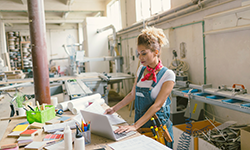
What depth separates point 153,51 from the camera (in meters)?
1.61

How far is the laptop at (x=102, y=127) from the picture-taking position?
1.23 m

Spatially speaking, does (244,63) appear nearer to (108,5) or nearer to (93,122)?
(93,122)

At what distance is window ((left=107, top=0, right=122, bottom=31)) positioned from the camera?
7195 millimetres

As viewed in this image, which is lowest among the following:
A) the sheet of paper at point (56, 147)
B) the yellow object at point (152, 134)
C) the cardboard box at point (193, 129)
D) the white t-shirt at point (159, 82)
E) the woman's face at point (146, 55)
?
the cardboard box at point (193, 129)

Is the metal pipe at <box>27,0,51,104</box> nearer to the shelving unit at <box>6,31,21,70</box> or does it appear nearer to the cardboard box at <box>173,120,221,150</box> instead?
the cardboard box at <box>173,120,221,150</box>

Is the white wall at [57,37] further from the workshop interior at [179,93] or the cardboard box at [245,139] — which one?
the cardboard box at [245,139]

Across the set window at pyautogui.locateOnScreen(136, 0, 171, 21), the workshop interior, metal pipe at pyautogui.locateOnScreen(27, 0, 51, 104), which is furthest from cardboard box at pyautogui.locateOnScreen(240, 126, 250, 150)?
window at pyautogui.locateOnScreen(136, 0, 171, 21)

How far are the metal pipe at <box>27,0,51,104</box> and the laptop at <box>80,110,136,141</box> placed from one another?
1122 mm

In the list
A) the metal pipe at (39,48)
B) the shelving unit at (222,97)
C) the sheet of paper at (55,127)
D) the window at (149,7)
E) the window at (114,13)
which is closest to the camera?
the sheet of paper at (55,127)

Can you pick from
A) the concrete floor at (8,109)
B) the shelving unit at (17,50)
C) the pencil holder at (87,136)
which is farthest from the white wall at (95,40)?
the pencil holder at (87,136)

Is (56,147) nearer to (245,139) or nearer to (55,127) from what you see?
(55,127)

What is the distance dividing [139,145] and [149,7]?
4.43 m

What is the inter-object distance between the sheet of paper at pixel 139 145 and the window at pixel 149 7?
3505mm

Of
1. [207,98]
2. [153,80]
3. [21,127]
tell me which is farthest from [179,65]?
[21,127]
